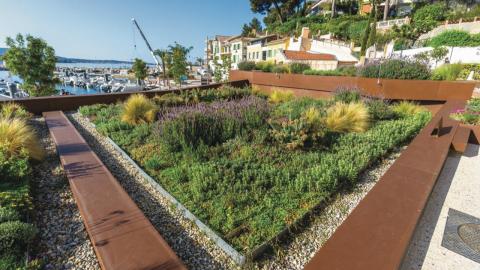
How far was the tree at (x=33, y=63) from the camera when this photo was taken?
34.8 ft

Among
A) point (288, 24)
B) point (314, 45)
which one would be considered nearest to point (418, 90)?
point (314, 45)

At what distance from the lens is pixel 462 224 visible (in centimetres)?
231

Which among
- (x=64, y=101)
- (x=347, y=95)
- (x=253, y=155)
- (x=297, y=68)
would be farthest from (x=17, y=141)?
(x=297, y=68)

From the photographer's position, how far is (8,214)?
2.06 m

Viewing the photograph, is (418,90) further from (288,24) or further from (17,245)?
(288,24)

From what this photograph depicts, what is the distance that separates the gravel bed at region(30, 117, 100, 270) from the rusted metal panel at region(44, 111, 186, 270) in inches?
4.4

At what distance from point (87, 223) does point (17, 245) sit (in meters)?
0.48

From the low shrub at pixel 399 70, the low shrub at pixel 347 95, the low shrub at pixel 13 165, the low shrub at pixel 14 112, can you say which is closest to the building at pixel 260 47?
the low shrub at pixel 399 70

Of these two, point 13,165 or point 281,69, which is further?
point 281,69

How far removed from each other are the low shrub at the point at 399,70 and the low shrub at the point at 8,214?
9.48 meters

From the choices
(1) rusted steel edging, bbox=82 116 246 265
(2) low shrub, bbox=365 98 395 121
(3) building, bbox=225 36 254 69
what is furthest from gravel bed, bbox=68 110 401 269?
(3) building, bbox=225 36 254 69

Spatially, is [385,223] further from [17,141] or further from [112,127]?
[112,127]

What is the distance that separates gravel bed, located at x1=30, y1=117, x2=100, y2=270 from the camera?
73.9 inches

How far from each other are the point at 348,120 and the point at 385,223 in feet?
11.6
